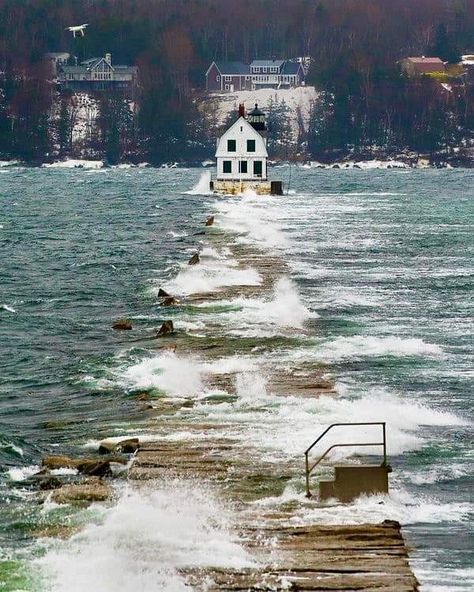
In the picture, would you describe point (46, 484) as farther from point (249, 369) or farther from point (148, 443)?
point (249, 369)

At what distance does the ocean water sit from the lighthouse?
36961 millimetres

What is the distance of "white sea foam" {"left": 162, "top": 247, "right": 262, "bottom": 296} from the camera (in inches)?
1693

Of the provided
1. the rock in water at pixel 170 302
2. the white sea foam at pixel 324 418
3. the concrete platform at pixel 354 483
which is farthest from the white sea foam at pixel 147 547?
the rock in water at pixel 170 302

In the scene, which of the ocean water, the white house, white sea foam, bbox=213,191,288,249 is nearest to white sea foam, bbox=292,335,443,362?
the ocean water

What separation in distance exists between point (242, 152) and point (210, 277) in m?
62.7

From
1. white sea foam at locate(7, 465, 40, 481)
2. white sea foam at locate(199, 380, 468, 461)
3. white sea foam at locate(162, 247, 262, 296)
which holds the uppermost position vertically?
white sea foam at locate(199, 380, 468, 461)

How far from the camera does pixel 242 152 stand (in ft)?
352

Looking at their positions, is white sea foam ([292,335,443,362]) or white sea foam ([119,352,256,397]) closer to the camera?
white sea foam ([119,352,256,397])

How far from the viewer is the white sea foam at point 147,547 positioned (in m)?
15.8

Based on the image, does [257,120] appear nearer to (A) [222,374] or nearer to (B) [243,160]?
(B) [243,160]

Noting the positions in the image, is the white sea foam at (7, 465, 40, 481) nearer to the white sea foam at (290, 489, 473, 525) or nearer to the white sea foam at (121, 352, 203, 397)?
the white sea foam at (290, 489, 473, 525)

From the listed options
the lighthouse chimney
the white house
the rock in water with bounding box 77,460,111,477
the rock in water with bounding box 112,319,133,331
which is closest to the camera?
the rock in water with bounding box 77,460,111,477

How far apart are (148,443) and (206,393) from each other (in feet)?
13.2

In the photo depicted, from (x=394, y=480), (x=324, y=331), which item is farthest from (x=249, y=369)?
(x=394, y=480)
